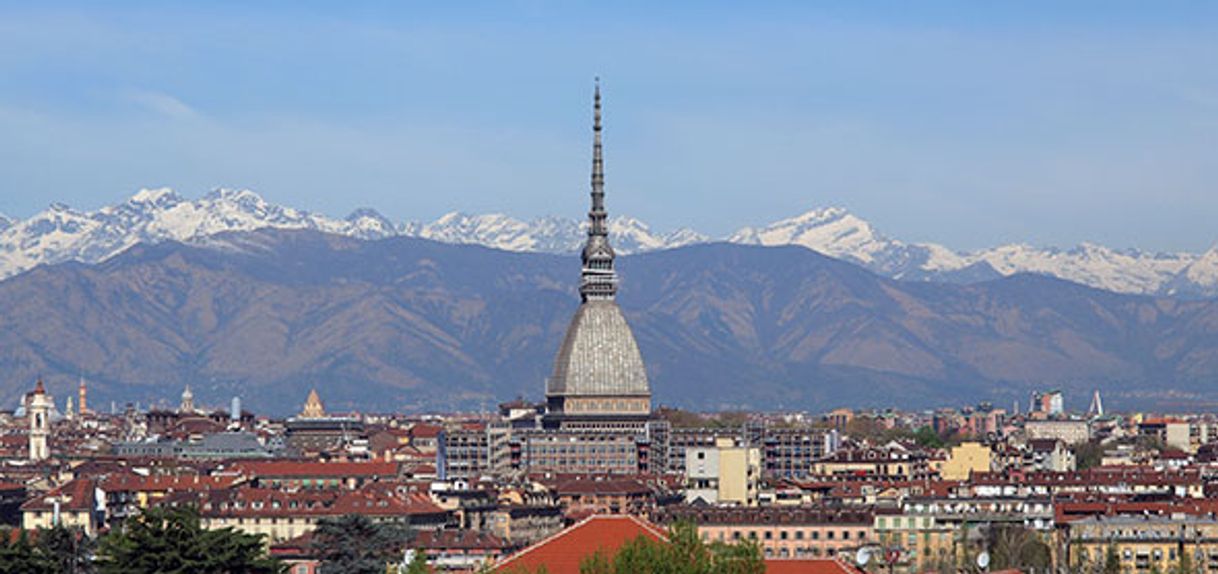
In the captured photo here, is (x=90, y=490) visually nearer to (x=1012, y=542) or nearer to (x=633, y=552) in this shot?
(x=1012, y=542)

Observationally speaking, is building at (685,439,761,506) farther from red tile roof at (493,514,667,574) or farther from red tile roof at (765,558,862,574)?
red tile roof at (493,514,667,574)

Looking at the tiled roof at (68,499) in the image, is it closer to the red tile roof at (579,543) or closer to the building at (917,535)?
the building at (917,535)

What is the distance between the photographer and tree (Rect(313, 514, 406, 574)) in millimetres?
73500

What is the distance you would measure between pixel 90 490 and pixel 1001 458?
2704 inches

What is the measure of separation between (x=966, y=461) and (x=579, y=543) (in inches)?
4956

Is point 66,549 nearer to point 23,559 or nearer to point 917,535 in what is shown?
point 23,559

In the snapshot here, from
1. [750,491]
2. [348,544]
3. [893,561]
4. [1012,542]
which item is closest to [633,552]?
[893,561]

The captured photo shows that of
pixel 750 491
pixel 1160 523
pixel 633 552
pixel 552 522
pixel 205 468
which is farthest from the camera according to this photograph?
pixel 205 468

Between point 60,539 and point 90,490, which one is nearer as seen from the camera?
point 60,539

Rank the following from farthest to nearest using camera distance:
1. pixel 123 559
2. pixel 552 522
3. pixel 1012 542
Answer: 1. pixel 552 522
2. pixel 1012 542
3. pixel 123 559

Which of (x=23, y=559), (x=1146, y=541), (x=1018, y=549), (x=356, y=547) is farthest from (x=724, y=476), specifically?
(x=23, y=559)

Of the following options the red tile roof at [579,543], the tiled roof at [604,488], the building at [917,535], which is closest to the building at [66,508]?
the tiled roof at [604,488]

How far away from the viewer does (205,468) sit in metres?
193

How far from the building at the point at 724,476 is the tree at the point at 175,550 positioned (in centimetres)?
8602
